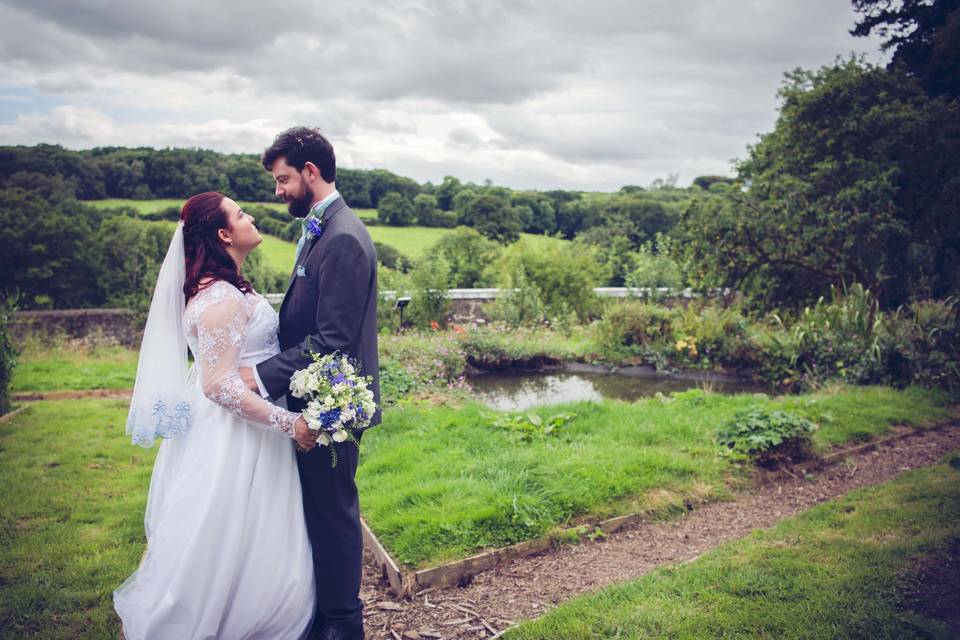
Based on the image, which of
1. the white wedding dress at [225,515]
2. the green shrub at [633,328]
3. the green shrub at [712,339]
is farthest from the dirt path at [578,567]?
the green shrub at [633,328]

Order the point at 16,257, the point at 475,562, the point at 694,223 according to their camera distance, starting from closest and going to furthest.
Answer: the point at 475,562 → the point at 694,223 → the point at 16,257

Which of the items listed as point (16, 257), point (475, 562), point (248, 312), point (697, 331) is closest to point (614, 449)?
point (475, 562)

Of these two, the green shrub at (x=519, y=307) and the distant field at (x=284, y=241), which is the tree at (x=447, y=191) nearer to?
the distant field at (x=284, y=241)

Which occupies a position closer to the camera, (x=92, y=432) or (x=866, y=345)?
(x=92, y=432)

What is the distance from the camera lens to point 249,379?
114 inches

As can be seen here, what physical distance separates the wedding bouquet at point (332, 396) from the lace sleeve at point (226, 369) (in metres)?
0.15

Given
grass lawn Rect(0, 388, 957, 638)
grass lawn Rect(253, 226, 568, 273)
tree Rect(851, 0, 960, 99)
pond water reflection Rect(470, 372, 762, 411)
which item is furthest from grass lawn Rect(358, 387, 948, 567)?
grass lawn Rect(253, 226, 568, 273)

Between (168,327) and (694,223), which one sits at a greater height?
(694,223)

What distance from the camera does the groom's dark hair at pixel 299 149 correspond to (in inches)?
117

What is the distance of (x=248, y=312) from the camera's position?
9.73 ft

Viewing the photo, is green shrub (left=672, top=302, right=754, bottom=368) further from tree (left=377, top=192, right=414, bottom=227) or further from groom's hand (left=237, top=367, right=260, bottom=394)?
tree (left=377, top=192, right=414, bottom=227)

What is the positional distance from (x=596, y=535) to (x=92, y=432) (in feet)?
18.9

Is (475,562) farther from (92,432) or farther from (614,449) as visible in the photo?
(92,432)

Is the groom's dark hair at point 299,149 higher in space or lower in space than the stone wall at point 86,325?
higher
